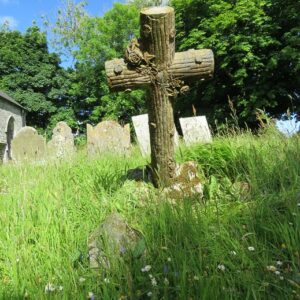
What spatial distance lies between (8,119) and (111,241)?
30532 millimetres

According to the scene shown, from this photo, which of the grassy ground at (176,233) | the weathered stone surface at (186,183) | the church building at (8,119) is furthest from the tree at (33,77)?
the weathered stone surface at (186,183)

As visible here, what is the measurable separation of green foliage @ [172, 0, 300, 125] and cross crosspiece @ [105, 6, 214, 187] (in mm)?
13505

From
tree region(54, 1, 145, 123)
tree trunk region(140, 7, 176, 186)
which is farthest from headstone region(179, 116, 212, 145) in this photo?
tree region(54, 1, 145, 123)

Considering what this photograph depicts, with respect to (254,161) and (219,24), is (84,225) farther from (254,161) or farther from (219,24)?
(219,24)

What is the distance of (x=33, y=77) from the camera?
34125mm

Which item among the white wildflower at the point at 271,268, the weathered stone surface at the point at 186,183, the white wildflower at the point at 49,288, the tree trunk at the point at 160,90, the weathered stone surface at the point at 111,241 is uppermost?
the tree trunk at the point at 160,90

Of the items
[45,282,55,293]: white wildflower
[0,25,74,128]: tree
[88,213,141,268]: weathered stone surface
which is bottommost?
[45,282,55,293]: white wildflower

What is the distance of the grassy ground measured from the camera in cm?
202

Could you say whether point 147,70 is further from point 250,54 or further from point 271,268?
point 250,54

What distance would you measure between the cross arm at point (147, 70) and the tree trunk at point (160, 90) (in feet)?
0.26

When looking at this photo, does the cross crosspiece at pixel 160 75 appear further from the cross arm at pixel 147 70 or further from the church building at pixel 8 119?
the church building at pixel 8 119

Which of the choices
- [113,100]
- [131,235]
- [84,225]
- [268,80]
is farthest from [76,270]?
[113,100]

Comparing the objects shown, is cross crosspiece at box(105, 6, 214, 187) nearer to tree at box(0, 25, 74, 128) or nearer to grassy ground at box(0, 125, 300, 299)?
grassy ground at box(0, 125, 300, 299)

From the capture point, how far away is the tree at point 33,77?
110ft
